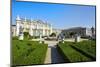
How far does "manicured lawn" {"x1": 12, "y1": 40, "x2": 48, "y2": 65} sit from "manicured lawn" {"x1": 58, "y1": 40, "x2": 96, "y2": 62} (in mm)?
271

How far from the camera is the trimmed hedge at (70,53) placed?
2635mm

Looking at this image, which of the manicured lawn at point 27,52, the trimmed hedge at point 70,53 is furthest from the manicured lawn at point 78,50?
the manicured lawn at point 27,52

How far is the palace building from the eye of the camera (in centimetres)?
241

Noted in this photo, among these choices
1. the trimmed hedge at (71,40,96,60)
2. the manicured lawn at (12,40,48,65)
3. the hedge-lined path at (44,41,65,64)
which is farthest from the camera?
the trimmed hedge at (71,40,96,60)

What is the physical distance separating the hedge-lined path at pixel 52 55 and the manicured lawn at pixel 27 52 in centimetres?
5

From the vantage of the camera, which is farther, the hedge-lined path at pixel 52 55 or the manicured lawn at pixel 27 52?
the hedge-lined path at pixel 52 55

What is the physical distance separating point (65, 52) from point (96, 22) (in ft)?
2.09

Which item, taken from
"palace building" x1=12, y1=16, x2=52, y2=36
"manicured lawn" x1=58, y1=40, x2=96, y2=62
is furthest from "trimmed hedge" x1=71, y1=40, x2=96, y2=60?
"palace building" x1=12, y1=16, x2=52, y2=36

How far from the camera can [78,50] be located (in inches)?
107

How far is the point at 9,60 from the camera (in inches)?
93.0

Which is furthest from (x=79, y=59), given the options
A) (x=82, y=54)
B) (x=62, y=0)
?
(x=62, y=0)

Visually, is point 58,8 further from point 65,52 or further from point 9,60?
point 9,60

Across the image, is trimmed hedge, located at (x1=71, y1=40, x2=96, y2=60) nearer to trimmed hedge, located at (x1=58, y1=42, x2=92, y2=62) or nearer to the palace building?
trimmed hedge, located at (x1=58, y1=42, x2=92, y2=62)

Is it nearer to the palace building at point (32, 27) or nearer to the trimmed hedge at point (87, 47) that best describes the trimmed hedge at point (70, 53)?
the trimmed hedge at point (87, 47)
